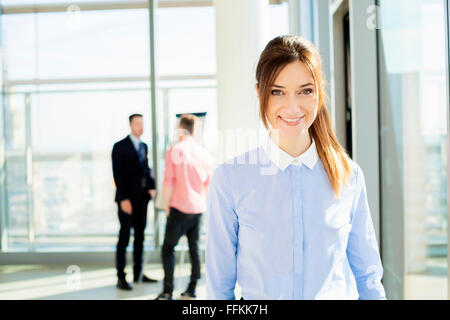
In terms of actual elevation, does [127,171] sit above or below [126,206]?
above

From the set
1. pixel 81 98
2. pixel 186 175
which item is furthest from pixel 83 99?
pixel 186 175

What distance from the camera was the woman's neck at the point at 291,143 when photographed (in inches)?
33.5

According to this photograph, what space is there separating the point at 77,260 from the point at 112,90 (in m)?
1.78

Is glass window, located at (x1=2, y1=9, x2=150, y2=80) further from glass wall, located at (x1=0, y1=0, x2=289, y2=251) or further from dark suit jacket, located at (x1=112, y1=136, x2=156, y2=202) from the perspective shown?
dark suit jacket, located at (x1=112, y1=136, x2=156, y2=202)

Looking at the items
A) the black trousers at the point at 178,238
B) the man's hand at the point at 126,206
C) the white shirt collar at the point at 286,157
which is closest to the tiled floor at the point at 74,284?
the black trousers at the point at 178,238

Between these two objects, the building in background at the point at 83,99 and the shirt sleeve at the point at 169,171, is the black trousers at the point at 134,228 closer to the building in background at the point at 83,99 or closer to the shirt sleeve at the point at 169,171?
the shirt sleeve at the point at 169,171

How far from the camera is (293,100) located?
2.60 ft

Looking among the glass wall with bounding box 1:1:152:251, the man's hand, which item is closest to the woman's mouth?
the man's hand

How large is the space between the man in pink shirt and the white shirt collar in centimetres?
214

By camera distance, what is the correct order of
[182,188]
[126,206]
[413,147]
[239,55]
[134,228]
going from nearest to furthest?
[413,147] → [239,55] → [182,188] → [126,206] → [134,228]

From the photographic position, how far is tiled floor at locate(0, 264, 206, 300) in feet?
10.5

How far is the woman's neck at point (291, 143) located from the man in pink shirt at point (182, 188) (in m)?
2.13

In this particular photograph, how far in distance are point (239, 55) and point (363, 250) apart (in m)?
1.01

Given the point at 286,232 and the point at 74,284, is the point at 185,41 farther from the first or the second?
the point at 286,232
